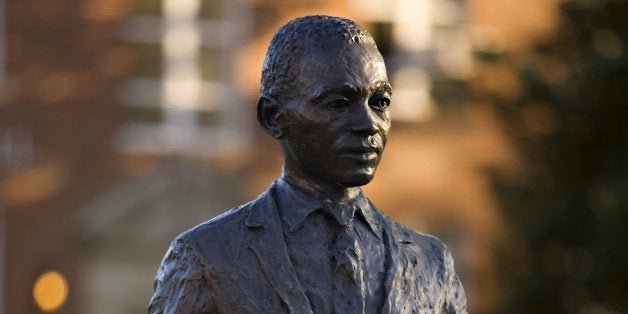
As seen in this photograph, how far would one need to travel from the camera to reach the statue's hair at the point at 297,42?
4.45 metres

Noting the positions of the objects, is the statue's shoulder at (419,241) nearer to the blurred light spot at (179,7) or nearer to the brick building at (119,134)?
the brick building at (119,134)

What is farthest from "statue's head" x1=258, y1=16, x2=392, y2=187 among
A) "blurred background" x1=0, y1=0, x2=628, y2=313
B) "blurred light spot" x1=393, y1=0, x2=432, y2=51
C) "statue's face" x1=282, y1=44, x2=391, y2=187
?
"blurred light spot" x1=393, y1=0, x2=432, y2=51

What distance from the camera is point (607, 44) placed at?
1356 centimetres

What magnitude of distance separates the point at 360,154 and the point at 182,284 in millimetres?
557

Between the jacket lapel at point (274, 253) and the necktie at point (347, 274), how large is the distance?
107 mm

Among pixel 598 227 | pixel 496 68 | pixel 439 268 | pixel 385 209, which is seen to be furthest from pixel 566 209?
pixel 439 268

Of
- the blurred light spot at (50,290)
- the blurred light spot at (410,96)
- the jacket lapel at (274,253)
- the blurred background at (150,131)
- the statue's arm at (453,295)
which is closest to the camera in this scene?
the jacket lapel at (274,253)

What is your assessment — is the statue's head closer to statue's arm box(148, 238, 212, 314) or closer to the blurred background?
statue's arm box(148, 238, 212, 314)

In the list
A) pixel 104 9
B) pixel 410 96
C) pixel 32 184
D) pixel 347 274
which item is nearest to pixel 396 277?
pixel 347 274

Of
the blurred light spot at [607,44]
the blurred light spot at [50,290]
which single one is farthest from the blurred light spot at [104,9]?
the blurred light spot at [607,44]

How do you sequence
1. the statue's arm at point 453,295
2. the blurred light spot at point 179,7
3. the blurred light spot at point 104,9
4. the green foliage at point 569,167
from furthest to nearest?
the blurred light spot at point 104,9, the blurred light spot at point 179,7, the green foliage at point 569,167, the statue's arm at point 453,295

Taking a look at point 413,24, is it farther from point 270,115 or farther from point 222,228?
point 222,228

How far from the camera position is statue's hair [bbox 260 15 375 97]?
4.45m

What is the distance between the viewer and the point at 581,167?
13.8 m
